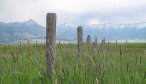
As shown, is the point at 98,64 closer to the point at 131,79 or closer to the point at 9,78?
the point at 131,79

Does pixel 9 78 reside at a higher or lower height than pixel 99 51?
lower

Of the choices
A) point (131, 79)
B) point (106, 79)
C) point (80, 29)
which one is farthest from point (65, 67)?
point (80, 29)

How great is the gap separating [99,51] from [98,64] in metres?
0.84

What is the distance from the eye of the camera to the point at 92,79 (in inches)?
240

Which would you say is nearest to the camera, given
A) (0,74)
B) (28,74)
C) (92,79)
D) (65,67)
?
(65,67)

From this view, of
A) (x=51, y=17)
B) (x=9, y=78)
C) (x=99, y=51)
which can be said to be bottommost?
(x=9, y=78)

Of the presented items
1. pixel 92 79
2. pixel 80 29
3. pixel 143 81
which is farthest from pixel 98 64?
pixel 80 29

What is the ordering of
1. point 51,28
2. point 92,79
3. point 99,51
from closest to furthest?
1. point 92,79
2. point 99,51
3. point 51,28

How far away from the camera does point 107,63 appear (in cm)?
658

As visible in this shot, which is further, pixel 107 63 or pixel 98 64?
pixel 107 63

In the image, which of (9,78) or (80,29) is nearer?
(9,78)

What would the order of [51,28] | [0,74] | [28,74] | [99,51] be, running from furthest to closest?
[51,28]
[28,74]
[0,74]
[99,51]

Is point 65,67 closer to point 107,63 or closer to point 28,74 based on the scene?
point 107,63

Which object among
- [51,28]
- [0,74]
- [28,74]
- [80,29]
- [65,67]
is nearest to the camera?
[65,67]
